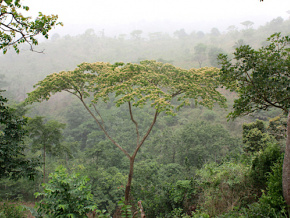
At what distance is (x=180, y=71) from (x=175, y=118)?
15032 millimetres

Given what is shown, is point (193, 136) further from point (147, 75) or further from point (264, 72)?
point (264, 72)

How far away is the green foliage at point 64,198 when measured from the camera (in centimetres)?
256

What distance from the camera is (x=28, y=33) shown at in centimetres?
353

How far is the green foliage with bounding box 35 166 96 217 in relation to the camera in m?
2.56

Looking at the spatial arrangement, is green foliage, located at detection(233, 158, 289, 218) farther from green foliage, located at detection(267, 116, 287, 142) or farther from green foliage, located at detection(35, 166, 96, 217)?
green foliage, located at detection(267, 116, 287, 142)

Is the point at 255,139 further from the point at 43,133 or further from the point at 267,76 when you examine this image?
the point at 43,133

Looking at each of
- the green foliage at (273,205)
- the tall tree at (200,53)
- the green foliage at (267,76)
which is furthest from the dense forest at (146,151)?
the green foliage at (267,76)

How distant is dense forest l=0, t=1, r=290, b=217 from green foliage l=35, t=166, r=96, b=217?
16mm

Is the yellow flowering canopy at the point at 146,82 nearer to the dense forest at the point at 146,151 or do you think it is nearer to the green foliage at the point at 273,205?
the dense forest at the point at 146,151

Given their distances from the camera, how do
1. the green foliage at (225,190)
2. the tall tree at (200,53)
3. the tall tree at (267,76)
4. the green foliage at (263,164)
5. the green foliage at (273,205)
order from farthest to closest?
1. the tall tree at (200,53)
2. the green foliage at (225,190)
3. the green foliage at (263,164)
4. the tall tree at (267,76)
5. the green foliage at (273,205)

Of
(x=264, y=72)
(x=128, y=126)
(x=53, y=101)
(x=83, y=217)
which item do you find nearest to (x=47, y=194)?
(x=83, y=217)

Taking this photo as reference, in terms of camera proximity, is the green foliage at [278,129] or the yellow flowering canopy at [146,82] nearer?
the green foliage at [278,129]

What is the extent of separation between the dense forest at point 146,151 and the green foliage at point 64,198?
0.02 metres

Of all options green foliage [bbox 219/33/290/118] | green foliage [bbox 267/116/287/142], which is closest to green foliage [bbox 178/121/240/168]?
green foliage [bbox 267/116/287/142]
